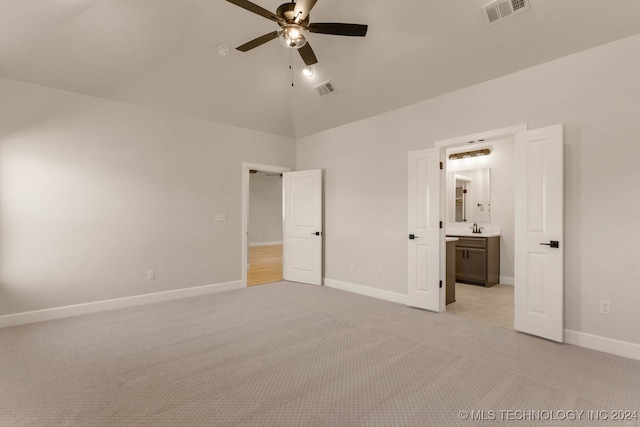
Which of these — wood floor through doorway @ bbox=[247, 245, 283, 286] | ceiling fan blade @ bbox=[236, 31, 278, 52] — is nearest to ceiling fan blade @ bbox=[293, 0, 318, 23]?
ceiling fan blade @ bbox=[236, 31, 278, 52]

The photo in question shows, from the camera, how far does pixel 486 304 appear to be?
4406mm

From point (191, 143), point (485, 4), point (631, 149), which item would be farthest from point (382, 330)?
point (191, 143)

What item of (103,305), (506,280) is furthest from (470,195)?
(103,305)

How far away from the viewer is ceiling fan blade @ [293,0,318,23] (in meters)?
2.38

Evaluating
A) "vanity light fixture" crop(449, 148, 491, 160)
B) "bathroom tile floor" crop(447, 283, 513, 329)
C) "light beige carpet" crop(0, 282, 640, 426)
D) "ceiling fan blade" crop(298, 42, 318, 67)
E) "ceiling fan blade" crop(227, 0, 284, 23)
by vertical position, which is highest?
"ceiling fan blade" crop(298, 42, 318, 67)

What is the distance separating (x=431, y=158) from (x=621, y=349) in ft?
8.84

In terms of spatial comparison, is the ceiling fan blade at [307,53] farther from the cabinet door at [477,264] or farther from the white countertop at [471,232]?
the cabinet door at [477,264]

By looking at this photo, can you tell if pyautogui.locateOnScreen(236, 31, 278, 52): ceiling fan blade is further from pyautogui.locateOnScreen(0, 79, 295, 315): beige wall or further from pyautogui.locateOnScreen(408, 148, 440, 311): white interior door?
pyautogui.locateOnScreen(408, 148, 440, 311): white interior door

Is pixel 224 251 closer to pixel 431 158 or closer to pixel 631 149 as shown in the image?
pixel 431 158

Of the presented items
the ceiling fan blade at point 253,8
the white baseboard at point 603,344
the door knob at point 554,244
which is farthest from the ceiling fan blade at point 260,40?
the white baseboard at point 603,344

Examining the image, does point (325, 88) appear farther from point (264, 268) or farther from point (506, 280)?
point (506, 280)

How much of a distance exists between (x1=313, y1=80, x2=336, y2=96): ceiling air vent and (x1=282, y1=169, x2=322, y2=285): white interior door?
4.51ft

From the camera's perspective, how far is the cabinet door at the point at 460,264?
5691 mm

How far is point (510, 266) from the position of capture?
18.6 feet
